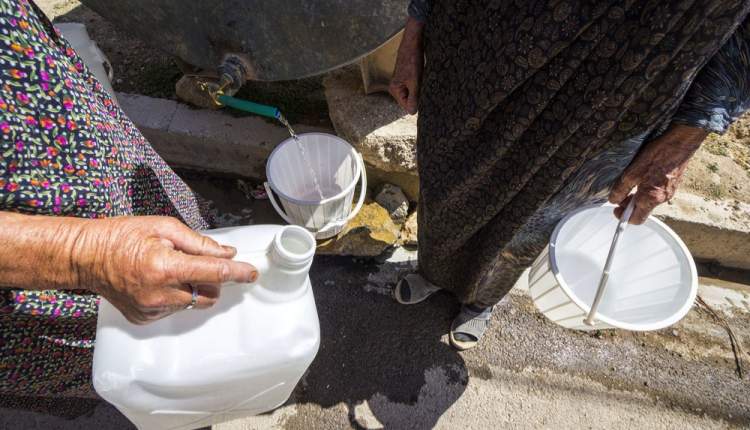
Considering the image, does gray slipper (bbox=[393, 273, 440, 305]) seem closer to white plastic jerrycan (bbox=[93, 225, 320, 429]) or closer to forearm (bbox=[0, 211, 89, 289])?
white plastic jerrycan (bbox=[93, 225, 320, 429])

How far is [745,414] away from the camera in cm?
196

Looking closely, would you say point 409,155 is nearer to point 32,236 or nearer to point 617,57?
point 617,57

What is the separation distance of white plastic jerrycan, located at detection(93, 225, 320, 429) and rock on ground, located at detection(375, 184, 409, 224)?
126 centimetres

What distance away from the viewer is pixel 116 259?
2.61 ft

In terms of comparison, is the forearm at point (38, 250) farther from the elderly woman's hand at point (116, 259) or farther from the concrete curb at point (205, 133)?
the concrete curb at point (205, 133)

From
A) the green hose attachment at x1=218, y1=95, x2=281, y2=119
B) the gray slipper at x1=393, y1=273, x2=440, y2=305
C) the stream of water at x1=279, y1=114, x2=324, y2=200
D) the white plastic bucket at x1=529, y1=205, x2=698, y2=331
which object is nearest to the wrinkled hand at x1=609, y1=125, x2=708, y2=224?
the white plastic bucket at x1=529, y1=205, x2=698, y2=331

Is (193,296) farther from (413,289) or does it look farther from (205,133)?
(205,133)

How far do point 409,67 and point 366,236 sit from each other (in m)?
1.09

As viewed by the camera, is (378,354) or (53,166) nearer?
(53,166)

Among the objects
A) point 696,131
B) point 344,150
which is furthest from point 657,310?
point 344,150

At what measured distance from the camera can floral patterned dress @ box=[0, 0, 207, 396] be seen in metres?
0.80

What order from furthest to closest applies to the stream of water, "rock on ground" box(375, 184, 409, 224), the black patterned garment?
"rock on ground" box(375, 184, 409, 224) → the stream of water → the black patterned garment

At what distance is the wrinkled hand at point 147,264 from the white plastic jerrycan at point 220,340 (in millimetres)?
170

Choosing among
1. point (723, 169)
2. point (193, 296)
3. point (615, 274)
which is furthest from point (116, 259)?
point (723, 169)
